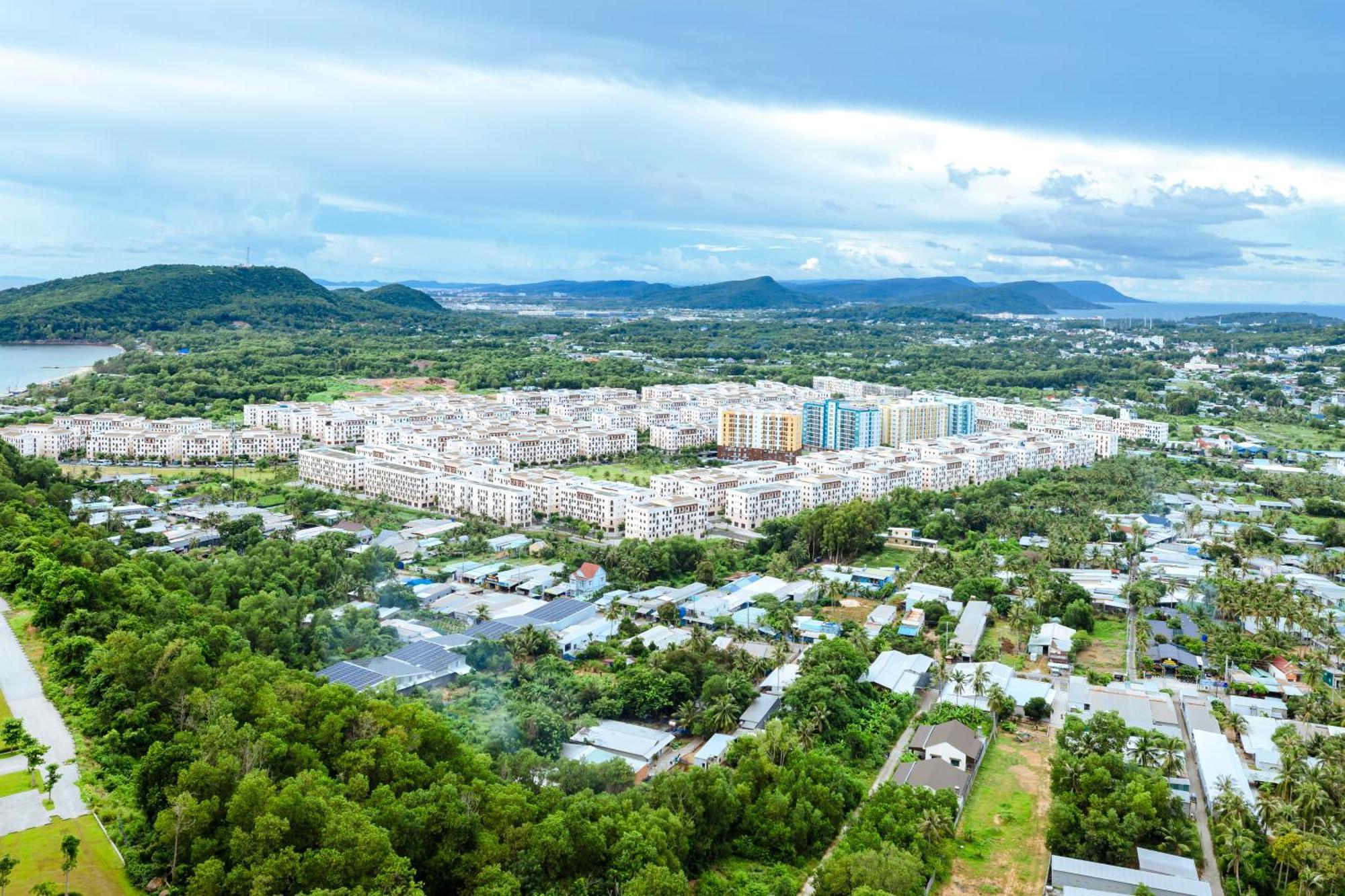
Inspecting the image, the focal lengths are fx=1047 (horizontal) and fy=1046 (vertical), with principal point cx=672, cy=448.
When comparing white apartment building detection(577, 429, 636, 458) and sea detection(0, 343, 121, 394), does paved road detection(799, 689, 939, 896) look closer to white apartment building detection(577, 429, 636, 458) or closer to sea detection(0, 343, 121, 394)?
white apartment building detection(577, 429, 636, 458)

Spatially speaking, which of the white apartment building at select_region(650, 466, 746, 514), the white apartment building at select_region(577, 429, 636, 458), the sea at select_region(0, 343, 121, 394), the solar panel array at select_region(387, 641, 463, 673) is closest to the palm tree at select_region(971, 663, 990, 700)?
the solar panel array at select_region(387, 641, 463, 673)

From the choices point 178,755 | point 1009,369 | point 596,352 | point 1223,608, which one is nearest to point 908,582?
point 1223,608

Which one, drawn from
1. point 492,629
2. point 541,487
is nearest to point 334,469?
point 541,487

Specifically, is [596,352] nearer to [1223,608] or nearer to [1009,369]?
[1009,369]

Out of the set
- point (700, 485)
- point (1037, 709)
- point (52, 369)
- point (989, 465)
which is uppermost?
point (52, 369)

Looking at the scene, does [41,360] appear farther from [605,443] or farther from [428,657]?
[428,657]

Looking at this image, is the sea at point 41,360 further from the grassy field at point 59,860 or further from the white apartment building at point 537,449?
the grassy field at point 59,860
